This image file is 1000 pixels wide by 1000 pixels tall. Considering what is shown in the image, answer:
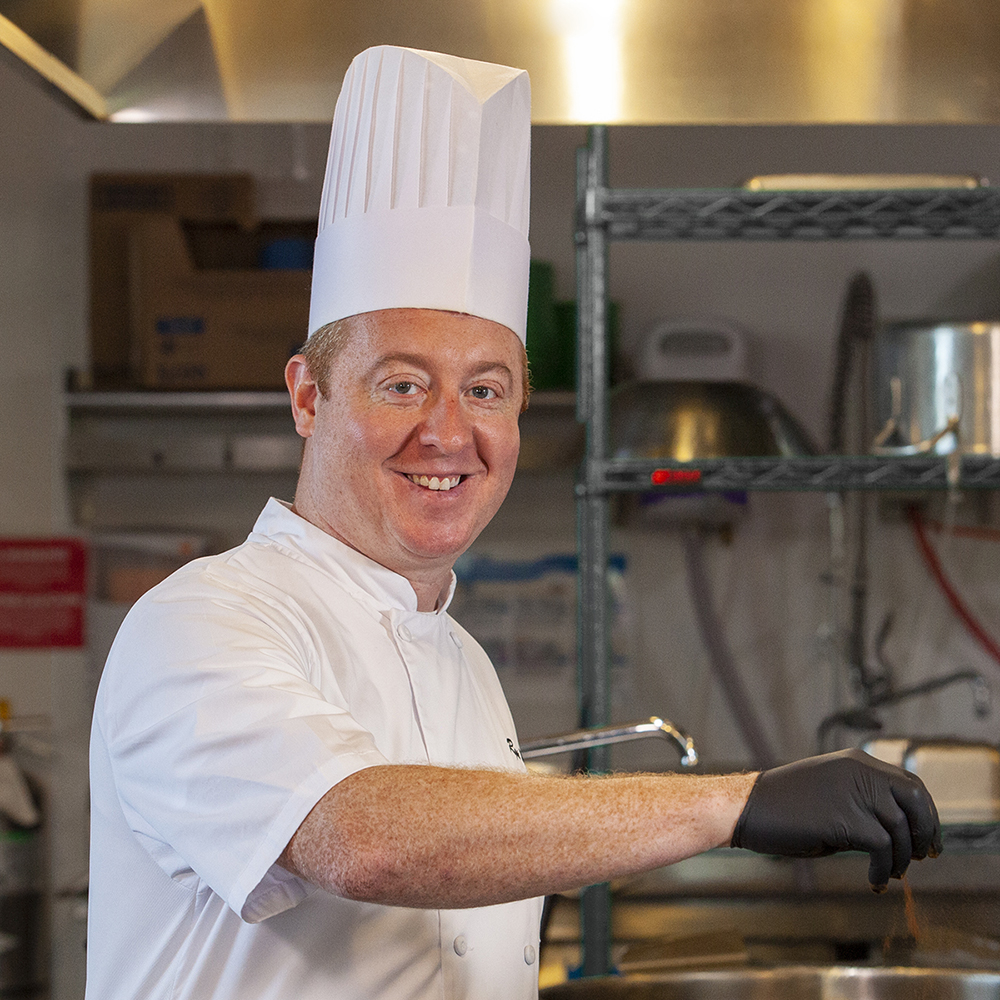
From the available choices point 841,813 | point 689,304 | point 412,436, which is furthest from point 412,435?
point 689,304

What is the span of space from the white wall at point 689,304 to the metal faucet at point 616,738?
154 centimetres

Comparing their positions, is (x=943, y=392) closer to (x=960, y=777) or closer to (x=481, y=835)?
(x=960, y=777)

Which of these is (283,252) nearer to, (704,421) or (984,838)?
(704,421)

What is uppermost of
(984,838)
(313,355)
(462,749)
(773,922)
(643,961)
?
(313,355)

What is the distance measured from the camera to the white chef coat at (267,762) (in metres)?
0.70

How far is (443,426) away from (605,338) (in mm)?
824

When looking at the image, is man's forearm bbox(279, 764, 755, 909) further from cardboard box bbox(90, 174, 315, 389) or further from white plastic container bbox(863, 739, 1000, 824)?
cardboard box bbox(90, 174, 315, 389)

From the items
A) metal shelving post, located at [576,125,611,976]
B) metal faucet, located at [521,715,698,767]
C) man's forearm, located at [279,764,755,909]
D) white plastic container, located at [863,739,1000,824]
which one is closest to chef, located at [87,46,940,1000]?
man's forearm, located at [279,764,755,909]

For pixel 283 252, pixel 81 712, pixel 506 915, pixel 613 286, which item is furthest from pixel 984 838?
pixel 81 712

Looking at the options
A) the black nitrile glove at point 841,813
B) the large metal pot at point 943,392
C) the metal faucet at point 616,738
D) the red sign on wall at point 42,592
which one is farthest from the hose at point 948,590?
the black nitrile glove at point 841,813

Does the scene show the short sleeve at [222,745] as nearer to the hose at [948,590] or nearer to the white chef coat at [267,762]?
the white chef coat at [267,762]

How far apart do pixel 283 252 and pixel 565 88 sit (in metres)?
1.51

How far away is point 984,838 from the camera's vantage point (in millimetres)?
1723

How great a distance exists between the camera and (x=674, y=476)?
1.76 m
